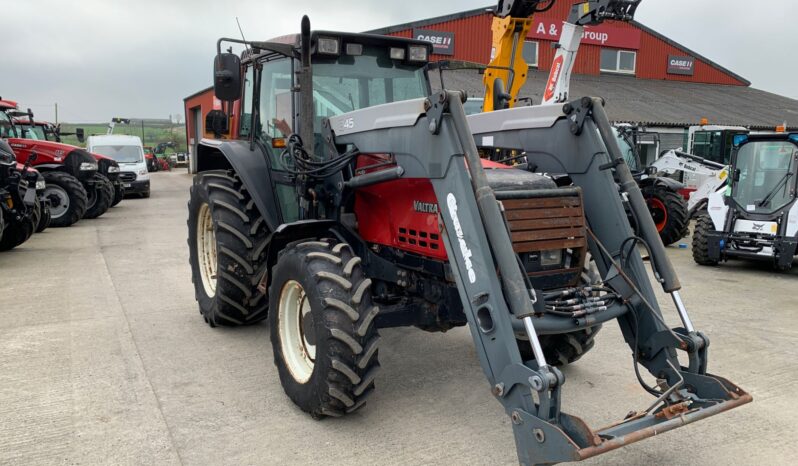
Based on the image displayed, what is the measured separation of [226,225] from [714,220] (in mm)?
7617

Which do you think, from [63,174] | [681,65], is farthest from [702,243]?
[681,65]

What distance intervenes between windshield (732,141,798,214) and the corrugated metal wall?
40.6 feet

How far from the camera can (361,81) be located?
461 cm

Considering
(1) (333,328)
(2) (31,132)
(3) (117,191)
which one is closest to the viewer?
(1) (333,328)

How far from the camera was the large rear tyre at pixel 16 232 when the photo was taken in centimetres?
947

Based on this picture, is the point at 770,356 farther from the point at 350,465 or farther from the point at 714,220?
the point at 714,220

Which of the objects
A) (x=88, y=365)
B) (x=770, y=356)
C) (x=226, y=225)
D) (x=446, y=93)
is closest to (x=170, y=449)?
(x=88, y=365)

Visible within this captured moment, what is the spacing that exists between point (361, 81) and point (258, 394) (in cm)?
235

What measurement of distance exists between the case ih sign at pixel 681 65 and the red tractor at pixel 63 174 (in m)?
26.5

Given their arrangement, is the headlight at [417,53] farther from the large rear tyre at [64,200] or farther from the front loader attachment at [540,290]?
the large rear tyre at [64,200]

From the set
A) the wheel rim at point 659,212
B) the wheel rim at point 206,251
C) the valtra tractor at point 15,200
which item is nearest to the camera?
the wheel rim at point 206,251

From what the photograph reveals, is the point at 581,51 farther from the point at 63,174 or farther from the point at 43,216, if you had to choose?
the point at 43,216

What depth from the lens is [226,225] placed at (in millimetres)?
4930

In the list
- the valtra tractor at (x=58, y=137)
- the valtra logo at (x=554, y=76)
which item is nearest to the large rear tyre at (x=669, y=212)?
the valtra logo at (x=554, y=76)
